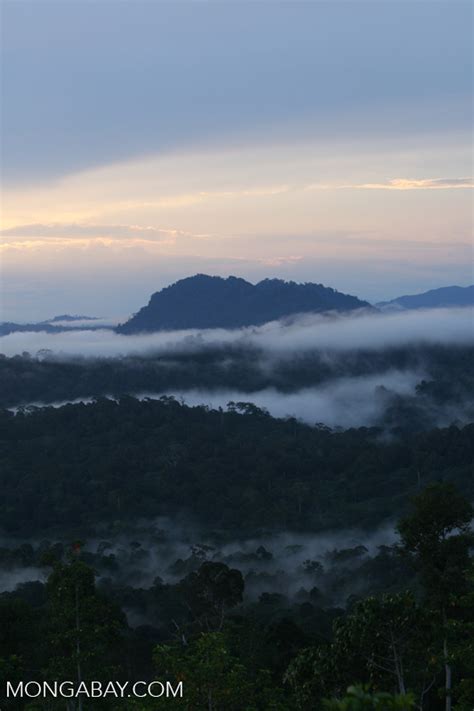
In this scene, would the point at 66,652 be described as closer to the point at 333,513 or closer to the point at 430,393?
the point at 333,513

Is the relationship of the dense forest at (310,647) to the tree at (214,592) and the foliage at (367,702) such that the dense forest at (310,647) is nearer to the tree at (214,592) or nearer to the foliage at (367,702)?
the foliage at (367,702)

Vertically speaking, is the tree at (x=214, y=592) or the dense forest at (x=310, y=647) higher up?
the dense forest at (x=310, y=647)

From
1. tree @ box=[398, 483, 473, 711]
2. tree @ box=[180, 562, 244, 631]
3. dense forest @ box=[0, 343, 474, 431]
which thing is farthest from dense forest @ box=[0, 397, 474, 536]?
tree @ box=[398, 483, 473, 711]

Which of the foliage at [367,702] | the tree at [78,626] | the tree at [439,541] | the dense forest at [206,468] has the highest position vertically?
the foliage at [367,702]

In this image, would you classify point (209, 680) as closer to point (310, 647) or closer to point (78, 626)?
point (310, 647)

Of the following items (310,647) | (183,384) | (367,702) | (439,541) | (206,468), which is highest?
(367,702)

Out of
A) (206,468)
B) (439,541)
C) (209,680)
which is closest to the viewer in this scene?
(209,680)

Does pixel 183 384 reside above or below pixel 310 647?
below

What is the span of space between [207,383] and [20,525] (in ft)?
328

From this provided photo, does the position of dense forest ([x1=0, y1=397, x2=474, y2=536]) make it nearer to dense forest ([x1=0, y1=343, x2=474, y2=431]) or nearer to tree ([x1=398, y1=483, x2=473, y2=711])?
dense forest ([x1=0, y1=343, x2=474, y2=431])

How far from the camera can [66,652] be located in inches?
910

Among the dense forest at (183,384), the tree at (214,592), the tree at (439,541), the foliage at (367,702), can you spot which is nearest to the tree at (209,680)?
the tree at (439,541)

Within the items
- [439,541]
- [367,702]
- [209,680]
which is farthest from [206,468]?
[367,702]

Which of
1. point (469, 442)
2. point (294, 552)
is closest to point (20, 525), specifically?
point (294, 552)
